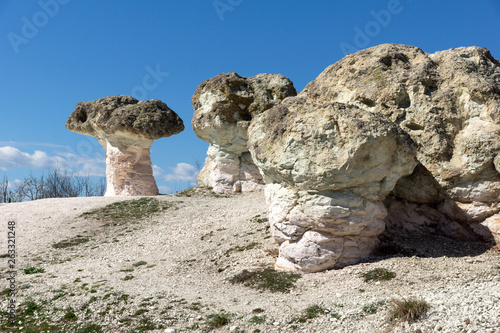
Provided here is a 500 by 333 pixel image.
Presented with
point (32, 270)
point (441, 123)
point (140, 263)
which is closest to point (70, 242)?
point (32, 270)

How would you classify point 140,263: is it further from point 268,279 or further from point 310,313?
point 310,313

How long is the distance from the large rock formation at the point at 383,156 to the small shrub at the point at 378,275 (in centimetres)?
82

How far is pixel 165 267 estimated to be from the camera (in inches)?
493

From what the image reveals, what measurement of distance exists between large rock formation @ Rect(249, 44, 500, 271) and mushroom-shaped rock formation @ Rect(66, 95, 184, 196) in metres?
14.7

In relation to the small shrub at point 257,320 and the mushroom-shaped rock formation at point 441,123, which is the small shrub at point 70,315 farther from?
the mushroom-shaped rock formation at point 441,123

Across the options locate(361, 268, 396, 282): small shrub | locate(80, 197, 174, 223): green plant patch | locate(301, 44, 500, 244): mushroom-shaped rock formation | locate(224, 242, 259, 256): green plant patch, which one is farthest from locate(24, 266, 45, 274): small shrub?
locate(301, 44, 500, 244): mushroom-shaped rock formation

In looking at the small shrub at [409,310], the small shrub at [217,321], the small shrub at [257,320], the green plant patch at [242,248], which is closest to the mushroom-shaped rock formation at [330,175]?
the green plant patch at [242,248]

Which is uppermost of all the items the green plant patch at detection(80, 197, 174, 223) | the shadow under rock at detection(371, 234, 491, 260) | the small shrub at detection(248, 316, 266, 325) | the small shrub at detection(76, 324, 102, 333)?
the green plant patch at detection(80, 197, 174, 223)

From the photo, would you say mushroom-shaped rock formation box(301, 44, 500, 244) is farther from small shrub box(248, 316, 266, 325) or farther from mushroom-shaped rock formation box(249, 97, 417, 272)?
small shrub box(248, 316, 266, 325)

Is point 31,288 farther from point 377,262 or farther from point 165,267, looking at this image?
point 377,262

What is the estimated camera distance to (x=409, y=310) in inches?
275

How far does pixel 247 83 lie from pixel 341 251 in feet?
48.0

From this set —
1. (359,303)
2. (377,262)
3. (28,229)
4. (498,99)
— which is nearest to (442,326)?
(359,303)

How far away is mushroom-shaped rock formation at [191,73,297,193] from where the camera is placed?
22.1 meters
